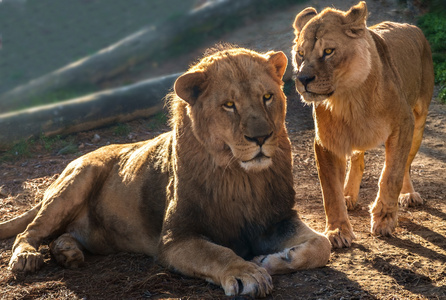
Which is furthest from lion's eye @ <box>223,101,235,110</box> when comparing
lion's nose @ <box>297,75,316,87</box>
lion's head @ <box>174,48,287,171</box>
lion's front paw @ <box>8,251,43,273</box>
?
lion's front paw @ <box>8,251,43,273</box>

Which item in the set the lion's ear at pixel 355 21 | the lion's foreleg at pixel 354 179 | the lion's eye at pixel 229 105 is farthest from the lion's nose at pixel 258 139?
→ the lion's foreleg at pixel 354 179

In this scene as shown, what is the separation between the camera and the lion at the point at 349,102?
452 centimetres

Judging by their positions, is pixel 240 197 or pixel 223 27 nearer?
pixel 240 197

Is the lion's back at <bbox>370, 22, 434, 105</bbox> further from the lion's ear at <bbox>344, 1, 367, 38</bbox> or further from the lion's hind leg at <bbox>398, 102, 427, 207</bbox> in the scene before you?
the lion's ear at <bbox>344, 1, 367, 38</bbox>

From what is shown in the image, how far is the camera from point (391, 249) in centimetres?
439

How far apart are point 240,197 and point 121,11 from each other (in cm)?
1126

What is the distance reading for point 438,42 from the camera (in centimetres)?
1048

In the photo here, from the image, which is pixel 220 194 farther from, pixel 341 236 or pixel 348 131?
pixel 348 131

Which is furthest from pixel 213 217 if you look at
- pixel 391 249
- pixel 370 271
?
pixel 391 249

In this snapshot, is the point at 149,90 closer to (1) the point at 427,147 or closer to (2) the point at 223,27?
(1) the point at 427,147

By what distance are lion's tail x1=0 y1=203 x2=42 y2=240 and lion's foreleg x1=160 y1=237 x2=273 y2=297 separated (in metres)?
1.62

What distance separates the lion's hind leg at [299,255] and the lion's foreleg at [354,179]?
5.95 ft

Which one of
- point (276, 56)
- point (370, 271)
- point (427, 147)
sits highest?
point (276, 56)

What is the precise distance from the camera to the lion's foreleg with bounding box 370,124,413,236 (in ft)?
15.4
